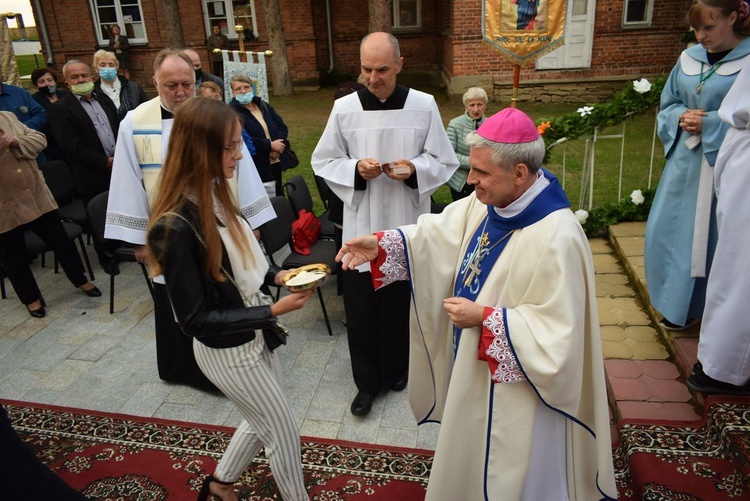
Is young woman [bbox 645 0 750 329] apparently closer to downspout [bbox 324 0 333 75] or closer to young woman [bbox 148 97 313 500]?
young woman [bbox 148 97 313 500]

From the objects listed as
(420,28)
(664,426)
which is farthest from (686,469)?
(420,28)

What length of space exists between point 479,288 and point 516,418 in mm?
524

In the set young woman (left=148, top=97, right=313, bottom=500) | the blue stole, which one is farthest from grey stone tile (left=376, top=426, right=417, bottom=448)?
the blue stole

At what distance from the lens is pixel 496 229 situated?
87.3 inches

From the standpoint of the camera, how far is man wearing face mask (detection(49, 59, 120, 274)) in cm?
527

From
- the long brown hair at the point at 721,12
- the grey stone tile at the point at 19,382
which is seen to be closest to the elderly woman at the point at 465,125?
the long brown hair at the point at 721,12

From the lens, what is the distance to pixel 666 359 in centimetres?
368

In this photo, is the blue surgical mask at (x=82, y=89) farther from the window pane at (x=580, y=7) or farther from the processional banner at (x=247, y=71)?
the window pane at (x=580, y=7)

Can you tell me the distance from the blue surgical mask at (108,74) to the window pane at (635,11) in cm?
1068

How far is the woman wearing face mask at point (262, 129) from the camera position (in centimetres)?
530

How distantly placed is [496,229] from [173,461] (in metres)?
2.30

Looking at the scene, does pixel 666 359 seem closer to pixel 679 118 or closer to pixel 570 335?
pixel 679 118

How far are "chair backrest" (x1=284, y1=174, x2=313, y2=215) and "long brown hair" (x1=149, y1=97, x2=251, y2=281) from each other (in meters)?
2.90

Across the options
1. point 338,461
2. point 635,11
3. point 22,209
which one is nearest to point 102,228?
point 22,209
